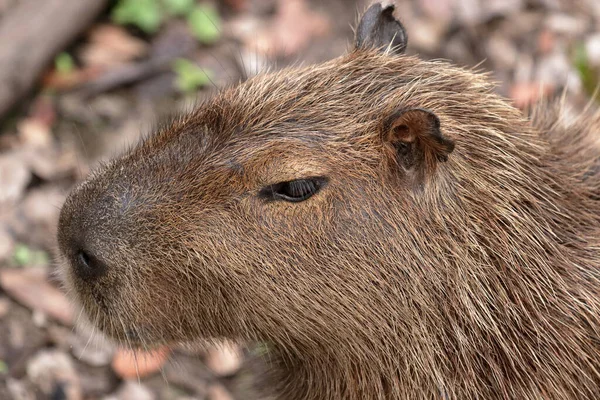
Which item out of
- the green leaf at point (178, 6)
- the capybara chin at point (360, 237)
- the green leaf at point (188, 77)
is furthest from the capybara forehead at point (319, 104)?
the green leaf at point (178, 6)

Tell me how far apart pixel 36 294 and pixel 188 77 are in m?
1.92

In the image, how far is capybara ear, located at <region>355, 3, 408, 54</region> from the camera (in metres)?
3.14

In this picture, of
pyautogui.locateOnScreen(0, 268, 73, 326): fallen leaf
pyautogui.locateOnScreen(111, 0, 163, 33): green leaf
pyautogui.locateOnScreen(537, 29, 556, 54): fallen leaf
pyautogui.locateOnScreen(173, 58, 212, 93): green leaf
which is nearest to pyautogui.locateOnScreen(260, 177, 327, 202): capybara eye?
pyautogui.locateOnScreen(0, 268, 73, 326): fallen leaf

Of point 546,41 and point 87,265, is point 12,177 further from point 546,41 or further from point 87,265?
point 546,41

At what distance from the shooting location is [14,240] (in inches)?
184

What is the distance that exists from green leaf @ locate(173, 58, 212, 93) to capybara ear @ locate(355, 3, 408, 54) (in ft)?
8.34

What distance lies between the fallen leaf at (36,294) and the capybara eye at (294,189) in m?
2.08

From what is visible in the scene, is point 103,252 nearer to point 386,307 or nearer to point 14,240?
point 386,307

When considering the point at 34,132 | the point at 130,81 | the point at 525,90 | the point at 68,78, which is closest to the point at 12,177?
the point at 34,132

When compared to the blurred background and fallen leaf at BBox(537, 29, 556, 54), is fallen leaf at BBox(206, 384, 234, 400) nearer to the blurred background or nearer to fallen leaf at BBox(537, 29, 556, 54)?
the blurred background

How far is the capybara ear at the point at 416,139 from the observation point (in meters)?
2.61

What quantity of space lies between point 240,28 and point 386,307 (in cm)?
380

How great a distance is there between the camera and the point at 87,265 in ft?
9.45

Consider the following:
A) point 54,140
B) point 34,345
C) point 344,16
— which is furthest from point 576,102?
point 34,345
